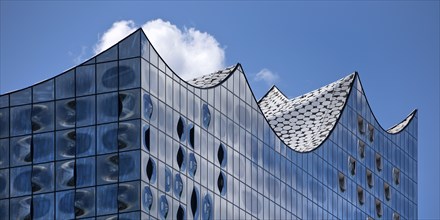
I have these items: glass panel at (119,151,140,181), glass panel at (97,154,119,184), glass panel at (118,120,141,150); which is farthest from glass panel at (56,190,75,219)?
glass panel at (118,120,141,150)

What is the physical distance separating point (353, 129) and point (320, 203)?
6.73m

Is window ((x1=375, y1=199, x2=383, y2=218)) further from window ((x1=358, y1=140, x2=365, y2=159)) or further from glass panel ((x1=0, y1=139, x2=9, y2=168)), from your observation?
glass panel ((x1=0, y1=139, x2=9, y2=168))

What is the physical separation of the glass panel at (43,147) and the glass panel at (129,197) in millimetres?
3770

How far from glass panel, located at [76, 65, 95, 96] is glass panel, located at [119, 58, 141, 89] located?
1.23 m

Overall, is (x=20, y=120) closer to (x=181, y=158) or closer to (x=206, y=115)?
(x=181, y=158)

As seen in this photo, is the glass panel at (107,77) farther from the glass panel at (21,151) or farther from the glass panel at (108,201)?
the glass panel at (108,201)

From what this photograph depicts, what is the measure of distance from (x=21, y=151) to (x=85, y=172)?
3377 mm

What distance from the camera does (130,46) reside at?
6594 cm

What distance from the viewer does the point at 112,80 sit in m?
65.9

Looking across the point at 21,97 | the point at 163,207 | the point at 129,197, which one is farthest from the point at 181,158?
the point at 21,97

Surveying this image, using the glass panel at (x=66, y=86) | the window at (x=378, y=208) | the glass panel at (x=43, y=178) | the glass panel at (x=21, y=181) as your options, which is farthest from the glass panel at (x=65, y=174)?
the window at (x=378, y=208)

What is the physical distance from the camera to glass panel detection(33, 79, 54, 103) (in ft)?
220

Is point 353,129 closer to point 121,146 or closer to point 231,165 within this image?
point 231,165

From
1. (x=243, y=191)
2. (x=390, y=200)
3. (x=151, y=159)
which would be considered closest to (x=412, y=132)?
(x=390, y=200)
